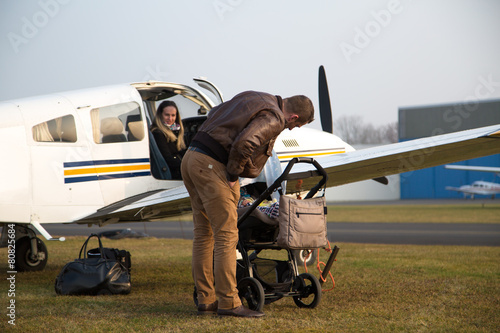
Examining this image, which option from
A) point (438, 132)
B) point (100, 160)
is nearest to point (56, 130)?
point (100, 160)

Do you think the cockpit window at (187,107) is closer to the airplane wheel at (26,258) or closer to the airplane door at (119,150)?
the airplane door at (119,150)

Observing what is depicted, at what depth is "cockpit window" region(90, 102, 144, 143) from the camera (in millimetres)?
6414

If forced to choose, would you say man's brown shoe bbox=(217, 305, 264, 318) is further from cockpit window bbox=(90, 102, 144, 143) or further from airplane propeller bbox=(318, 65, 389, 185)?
airplane propeller bbox=(318, 65, 389, 185)

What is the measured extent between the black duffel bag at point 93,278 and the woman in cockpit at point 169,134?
1787 mm

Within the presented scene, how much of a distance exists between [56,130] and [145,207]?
1.36 meters

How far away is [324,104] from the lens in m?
9.92

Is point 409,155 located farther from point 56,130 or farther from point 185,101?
point 56,130

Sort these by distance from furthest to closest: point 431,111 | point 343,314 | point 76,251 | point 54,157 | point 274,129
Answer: point 431,111 < point 76,251 < point 54,157 < point 343,314 < point 274,129

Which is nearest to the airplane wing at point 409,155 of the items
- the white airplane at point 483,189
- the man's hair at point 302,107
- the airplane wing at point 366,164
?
the airplane wing at point 366,164

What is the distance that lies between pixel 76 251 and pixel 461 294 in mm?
7436

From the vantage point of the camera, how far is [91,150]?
631 cm

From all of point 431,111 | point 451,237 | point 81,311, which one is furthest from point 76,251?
point 431,111

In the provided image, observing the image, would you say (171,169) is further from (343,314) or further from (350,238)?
(350,238)

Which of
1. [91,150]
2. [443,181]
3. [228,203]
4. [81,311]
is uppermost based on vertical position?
[91,150]
